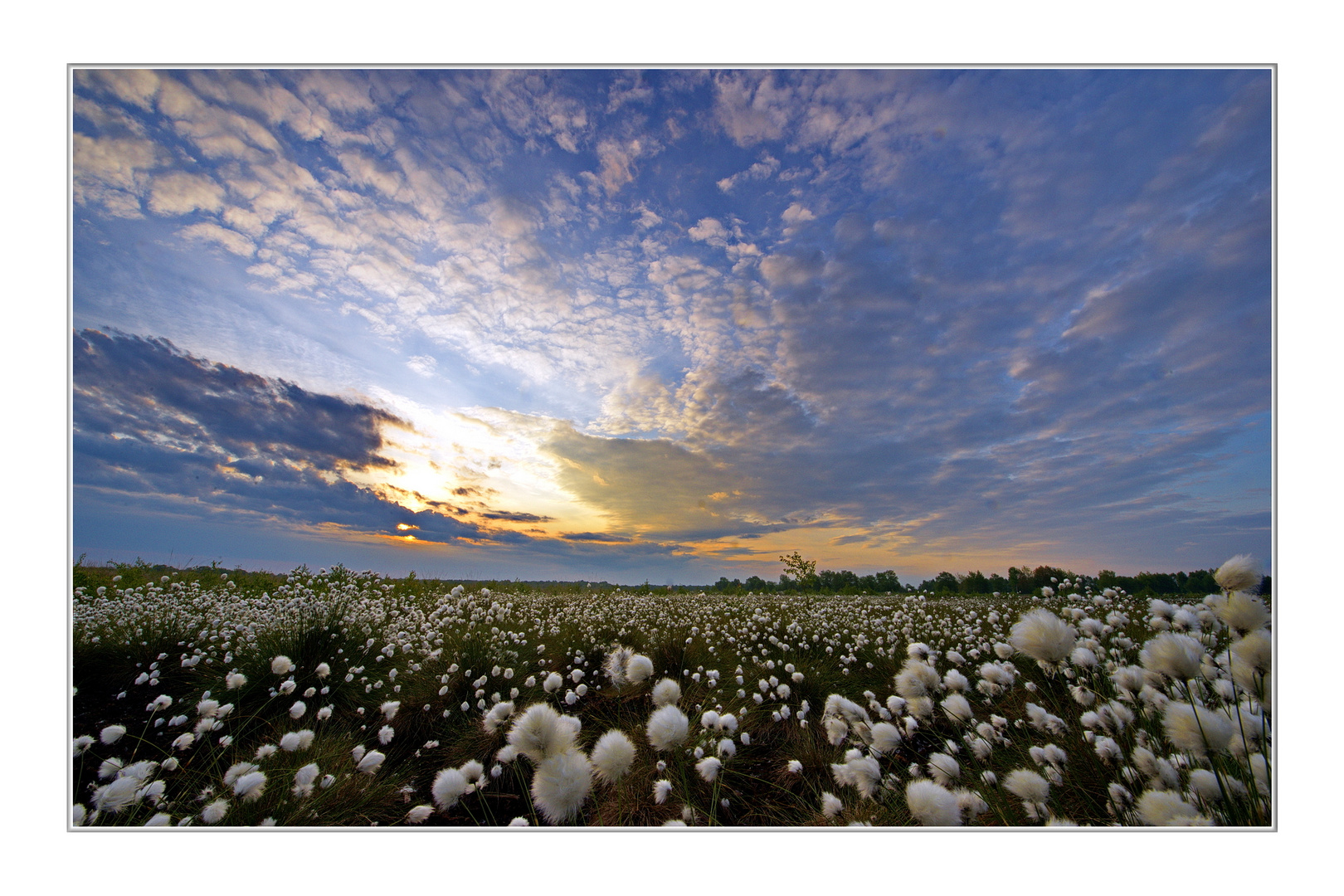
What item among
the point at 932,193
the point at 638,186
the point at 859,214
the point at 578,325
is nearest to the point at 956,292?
the point at 932,193

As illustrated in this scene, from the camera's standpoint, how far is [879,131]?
4023mm

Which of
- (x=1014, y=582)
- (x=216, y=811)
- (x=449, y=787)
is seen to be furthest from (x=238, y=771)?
(x=1014, y=582)

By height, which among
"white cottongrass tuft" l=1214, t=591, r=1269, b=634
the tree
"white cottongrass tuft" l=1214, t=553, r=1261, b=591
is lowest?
the tree

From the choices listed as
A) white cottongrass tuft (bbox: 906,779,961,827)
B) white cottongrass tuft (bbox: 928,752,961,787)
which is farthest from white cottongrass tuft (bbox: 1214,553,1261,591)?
white cottongrass tuft (bbox: 906,779,961,827)

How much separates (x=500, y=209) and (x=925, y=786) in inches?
202

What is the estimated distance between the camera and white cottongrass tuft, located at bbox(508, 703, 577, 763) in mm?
1462

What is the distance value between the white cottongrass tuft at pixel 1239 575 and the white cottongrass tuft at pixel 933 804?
4.98ft

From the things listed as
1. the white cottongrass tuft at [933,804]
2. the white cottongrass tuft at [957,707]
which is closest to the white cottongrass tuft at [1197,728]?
the white cottongrass tuft at [957,707]

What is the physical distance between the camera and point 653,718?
1800 mm

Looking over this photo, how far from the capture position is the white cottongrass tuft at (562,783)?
59.0 inches

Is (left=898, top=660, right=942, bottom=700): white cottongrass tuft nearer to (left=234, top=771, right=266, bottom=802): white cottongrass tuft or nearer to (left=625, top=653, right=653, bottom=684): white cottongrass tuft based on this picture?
(left=625, top=653, right=653, bottom=684): white cottongrass tuft

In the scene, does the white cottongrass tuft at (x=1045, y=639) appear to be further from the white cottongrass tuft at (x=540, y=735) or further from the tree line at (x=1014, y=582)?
the white cottongrass tuft at (x=540, y=735)

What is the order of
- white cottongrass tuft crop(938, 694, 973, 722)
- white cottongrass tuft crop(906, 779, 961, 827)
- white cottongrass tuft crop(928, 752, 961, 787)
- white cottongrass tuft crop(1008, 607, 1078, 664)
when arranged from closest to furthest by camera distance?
white cottongrass tuft crop(906, 779, 961, 827) < white cottongrass tuft crop(1008, 607, 1078, 664) < white cottongrass tuft crop(928, 752, 961, 787) < white cottongrass tuft crop(938, 694, 973, 722)
